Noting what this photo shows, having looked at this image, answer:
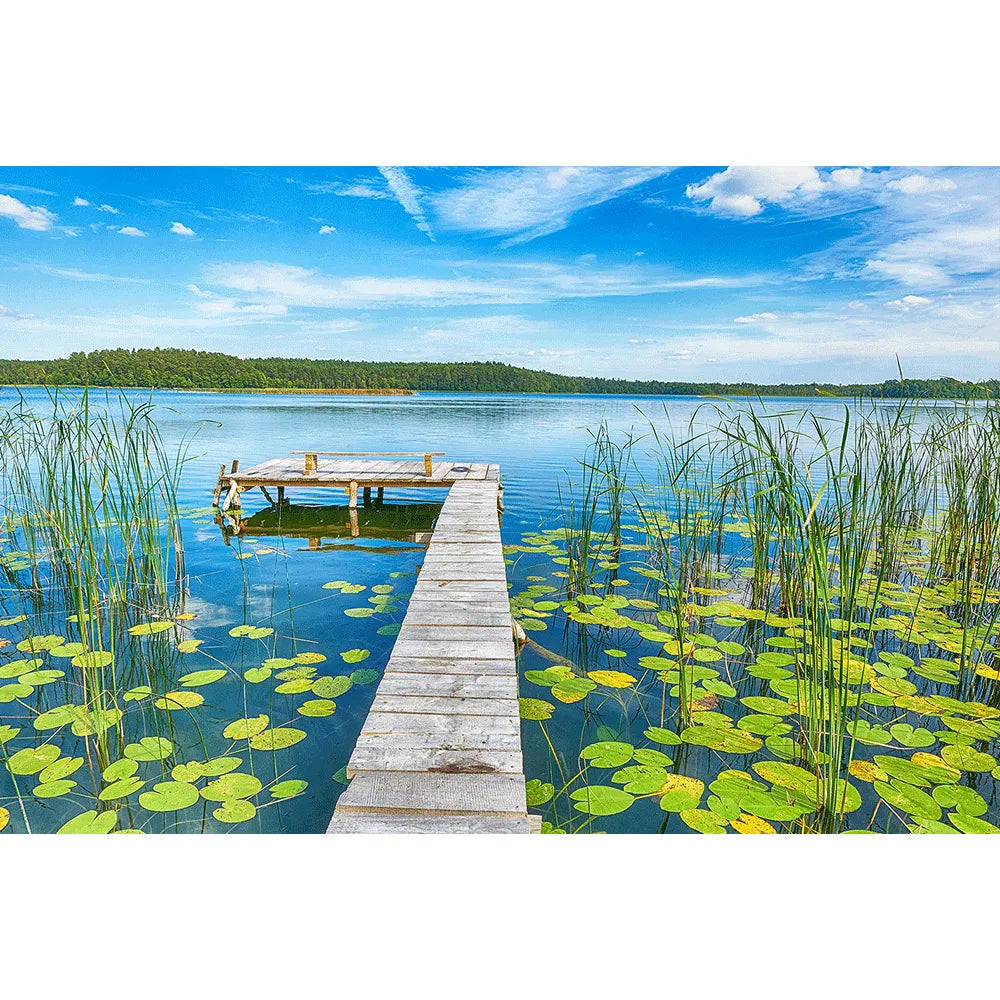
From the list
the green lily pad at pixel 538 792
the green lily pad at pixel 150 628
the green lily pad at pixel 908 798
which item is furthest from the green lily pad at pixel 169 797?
the green lily pad at pixel 908 798

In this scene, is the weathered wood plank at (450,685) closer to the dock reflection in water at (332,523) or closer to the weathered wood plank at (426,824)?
the weathered wood plank at (426,824)

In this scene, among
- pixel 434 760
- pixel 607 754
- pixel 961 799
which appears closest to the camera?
pixel 434 760

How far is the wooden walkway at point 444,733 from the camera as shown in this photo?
132cm

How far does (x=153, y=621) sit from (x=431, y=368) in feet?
84.4

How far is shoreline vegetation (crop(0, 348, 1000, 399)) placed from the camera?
339 cm

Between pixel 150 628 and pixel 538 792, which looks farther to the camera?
pixel 150 628

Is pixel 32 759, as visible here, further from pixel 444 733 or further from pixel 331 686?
pixel 444 733

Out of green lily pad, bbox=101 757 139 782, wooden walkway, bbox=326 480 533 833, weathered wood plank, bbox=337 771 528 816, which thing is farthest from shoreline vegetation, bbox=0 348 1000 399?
weathered wood plank, bbox=337 771 528 816

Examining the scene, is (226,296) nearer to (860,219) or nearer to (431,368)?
(431,368)

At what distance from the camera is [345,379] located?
25188mm

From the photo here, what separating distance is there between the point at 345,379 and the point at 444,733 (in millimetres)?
25431

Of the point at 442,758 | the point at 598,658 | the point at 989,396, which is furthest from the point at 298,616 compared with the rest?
the point at 989,396

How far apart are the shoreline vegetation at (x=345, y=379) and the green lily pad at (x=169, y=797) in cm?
147

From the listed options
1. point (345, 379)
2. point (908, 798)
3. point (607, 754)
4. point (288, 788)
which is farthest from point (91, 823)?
point (345, 379)
